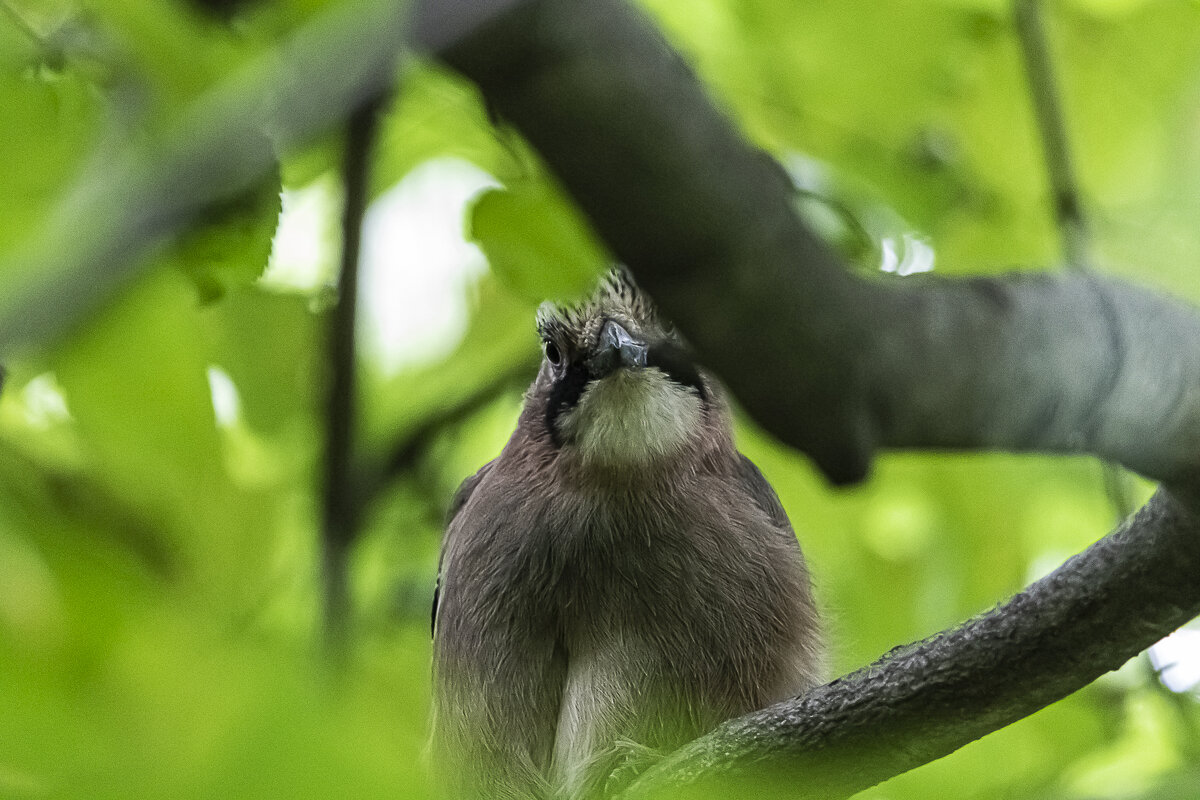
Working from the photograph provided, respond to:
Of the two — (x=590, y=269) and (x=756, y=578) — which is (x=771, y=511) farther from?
(x=590, y=269)

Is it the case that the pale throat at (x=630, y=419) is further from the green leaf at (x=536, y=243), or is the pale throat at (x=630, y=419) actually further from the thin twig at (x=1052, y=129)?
the thin twig at (x=1052, y=129)

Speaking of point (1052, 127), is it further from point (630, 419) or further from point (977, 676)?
point (630, 419)

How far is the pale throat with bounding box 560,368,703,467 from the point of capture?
470 cm

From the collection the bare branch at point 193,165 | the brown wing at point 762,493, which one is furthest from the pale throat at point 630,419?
the bare branch at point 193,165

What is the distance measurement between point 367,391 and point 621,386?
1362 mm

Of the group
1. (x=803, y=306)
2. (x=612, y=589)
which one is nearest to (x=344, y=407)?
(x=612, y=589)

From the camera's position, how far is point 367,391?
546 centimetres

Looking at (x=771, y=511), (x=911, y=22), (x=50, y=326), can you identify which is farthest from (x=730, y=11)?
(x=50, y=326)

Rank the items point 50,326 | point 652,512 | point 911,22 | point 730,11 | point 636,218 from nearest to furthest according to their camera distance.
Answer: point 50,326 → point 636,218 → point 911,22 → point 730,11 → point 652,512

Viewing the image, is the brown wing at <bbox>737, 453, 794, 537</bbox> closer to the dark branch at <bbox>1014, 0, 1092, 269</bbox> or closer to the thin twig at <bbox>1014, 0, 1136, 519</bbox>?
the thin twig at <bbox>1014, 0, 1136, 519</bbox>

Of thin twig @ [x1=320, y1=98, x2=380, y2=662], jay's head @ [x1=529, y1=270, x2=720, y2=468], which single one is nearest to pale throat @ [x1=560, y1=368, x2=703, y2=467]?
jay's head @ [x1=529, y1=270, x2=720, y2=468]

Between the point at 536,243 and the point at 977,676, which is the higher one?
the point at 536,243

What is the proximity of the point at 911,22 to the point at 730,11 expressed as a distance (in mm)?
824

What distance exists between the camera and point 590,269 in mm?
3072
